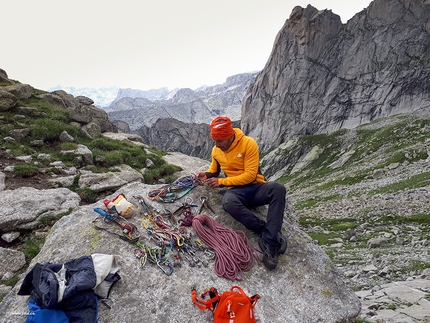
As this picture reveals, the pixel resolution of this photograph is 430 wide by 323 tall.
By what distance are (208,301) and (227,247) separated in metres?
1.95

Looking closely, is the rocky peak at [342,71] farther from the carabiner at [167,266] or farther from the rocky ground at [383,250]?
the carabiner at [167,266]

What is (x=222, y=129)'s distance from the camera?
753 centimetres

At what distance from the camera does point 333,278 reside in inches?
272

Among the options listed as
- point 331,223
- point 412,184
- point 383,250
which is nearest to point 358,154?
point 412,184

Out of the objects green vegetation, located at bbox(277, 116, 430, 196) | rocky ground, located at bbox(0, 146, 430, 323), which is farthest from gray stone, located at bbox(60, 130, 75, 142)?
green vegetation, located at bbox(277, 116, 430, 196)

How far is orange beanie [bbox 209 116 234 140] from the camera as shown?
296 inches

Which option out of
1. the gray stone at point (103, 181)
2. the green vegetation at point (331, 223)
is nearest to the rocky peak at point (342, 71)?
the green vegetation at point (331, 223)

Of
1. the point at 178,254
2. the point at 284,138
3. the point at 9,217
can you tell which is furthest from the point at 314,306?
the point at 284,138

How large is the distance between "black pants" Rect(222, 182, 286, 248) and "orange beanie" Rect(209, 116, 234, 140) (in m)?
1.83

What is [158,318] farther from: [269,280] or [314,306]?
[314,306]

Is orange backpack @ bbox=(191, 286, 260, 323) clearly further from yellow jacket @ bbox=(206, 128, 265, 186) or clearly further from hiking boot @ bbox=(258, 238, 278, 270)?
yellow jacket @ bbox=(206, 128, 265, 186)

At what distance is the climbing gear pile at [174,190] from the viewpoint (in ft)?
30.3

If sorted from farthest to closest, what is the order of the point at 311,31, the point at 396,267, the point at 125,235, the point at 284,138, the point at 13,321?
the point at 284,138
the point at 311,31
the point at 396,267
the point at 125,235
the point at 13,321

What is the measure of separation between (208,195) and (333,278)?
4866 millimetres
